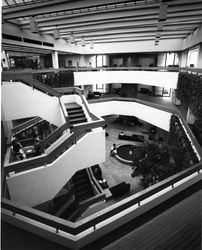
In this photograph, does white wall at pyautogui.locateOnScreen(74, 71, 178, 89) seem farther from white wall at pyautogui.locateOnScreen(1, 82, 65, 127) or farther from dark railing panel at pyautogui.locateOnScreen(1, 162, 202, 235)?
dark railing panel at pyautogui.locateOnScreen(1, 162, 202, 235)

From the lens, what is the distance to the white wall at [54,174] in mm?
5094

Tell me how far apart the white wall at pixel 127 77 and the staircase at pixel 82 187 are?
25.6ft

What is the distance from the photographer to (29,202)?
5.35 metres

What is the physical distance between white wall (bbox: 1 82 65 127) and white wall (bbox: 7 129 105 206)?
3.49 meters

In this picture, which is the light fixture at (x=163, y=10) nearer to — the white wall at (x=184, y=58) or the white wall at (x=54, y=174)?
the white wall at (x=54, y=174)

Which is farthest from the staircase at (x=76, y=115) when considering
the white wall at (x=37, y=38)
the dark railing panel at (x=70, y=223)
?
the dark railing panel at (x=70, y=223)

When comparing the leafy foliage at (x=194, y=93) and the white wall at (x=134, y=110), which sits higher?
the leafy foliage at (x=194, y=93)

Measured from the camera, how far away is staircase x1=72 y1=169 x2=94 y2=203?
25.9 feet

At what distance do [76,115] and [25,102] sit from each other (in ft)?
8.63

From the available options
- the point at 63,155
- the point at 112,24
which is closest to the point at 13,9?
the point at 112,24

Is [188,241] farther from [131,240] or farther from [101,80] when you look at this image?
[101,80]

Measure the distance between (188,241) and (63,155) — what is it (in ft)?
14.2

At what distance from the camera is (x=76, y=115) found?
29.5 feet

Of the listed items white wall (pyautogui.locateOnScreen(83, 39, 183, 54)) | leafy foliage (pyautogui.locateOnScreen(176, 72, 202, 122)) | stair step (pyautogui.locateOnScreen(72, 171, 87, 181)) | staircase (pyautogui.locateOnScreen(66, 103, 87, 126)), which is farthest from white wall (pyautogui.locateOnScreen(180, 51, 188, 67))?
stair step (pyautogui.locateOnScreen(72, 171, 87, 181))
